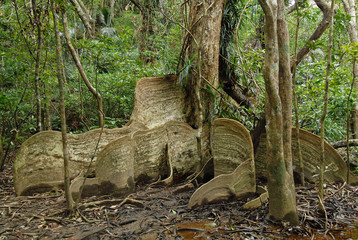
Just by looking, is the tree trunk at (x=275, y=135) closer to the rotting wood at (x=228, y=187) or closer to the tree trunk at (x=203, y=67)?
the rotting wood at (x=228, y=187)

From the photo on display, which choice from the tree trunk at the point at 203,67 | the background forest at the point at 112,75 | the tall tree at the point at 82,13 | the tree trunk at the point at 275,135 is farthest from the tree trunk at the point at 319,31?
the tall tree at the point at 82,13

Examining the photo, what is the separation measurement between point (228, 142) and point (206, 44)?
1936mm

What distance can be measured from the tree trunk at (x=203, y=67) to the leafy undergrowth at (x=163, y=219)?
1511 mm

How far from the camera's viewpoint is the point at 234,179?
3408 mm

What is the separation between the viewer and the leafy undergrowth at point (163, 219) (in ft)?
8.37

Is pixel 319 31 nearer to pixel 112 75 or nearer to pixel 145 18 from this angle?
pixel 112 75

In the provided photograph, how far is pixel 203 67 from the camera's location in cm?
482

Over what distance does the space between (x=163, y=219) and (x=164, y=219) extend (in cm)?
1

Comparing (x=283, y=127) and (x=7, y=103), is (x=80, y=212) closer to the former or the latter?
(x=283, y=127)

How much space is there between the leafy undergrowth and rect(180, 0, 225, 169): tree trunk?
1.51 meters

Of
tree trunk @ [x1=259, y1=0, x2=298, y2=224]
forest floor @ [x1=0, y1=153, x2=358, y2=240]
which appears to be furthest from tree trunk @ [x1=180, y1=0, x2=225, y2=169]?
tree trunk @ [x1=259, y1=0, x2=298, y2=224]

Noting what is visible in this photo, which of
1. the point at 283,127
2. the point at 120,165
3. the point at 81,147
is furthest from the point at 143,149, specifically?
the point at 283,127

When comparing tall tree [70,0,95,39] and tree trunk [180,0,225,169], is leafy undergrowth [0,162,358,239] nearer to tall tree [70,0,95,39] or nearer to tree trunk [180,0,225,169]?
tree trunk [180,0,225,169]

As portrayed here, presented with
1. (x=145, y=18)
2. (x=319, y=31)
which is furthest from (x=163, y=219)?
(x=145, y=18)
